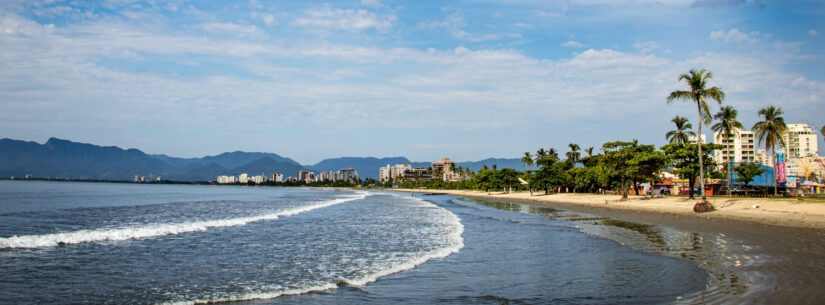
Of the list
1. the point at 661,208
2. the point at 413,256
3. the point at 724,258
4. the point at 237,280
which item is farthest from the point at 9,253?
the point at 661,208

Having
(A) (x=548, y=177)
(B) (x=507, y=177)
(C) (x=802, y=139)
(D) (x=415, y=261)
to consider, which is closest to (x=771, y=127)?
(A) (x=548, y=177)

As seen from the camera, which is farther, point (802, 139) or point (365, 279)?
point (802, 139)

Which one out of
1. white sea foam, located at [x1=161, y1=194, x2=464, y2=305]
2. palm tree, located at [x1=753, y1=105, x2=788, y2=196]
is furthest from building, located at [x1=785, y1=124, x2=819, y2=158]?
white sea foam, located at [x1=161, y1=194, x2=464, y2=305]

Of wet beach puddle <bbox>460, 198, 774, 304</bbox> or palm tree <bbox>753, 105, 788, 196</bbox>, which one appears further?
palm tree <bbox>753, 105, 788, 196</bbox>

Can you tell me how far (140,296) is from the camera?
28.8 ft

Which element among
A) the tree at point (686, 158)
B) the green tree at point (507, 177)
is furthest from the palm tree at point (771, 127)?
the green tree at point (507, 177)

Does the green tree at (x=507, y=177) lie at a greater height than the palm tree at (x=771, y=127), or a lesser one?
lesser

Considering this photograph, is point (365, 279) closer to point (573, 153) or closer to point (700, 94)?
point (700, 94)

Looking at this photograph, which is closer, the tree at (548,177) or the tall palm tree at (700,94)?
the tall palm tree at (700,94)

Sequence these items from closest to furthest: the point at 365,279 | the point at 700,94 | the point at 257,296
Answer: the point at 257,296, the point at 365,279, the point at 700,94

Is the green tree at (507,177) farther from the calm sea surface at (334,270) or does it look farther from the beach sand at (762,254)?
the calm sea surface at (334,270)

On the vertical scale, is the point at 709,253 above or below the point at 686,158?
below

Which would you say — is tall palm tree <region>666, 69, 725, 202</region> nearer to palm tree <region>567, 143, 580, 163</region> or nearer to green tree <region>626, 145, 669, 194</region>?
green tree <region>626, 145, 669, 194</region>

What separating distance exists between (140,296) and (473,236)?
1327 cm
